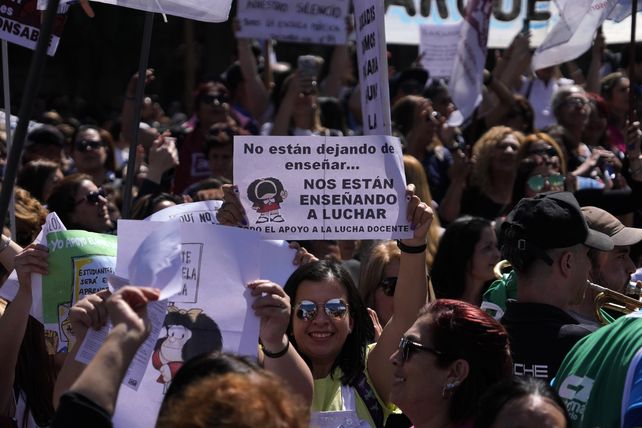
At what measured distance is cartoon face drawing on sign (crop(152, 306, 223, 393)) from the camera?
3.66 meters

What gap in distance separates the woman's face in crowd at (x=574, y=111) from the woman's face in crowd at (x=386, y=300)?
13.8 ft

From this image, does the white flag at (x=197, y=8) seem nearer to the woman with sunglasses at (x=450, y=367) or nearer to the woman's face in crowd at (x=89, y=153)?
the woman with sunglasses at (x=450, y=367)

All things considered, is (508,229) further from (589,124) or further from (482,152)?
(589,124)

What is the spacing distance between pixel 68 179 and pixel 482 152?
3.06 meters

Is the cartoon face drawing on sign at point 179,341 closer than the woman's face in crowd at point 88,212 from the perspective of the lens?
Yes

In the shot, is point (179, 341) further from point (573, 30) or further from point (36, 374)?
point (573, 30)

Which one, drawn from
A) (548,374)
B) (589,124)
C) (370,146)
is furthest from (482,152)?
(548,374)

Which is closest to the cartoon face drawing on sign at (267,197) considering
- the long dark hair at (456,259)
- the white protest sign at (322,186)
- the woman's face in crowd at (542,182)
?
the white protest sign at (322,186)

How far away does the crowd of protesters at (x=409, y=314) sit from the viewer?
9.27ft

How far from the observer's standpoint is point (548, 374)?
3816 mm

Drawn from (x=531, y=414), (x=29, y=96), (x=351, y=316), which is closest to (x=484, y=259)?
(x=351, y=316)

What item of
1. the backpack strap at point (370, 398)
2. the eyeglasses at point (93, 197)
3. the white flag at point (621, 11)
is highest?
the white flag at point (621, 11)

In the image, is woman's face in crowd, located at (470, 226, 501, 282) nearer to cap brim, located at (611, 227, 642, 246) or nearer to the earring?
cap brim, located at (611, 227, 642, 246)

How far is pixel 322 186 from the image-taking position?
14.1 feet
